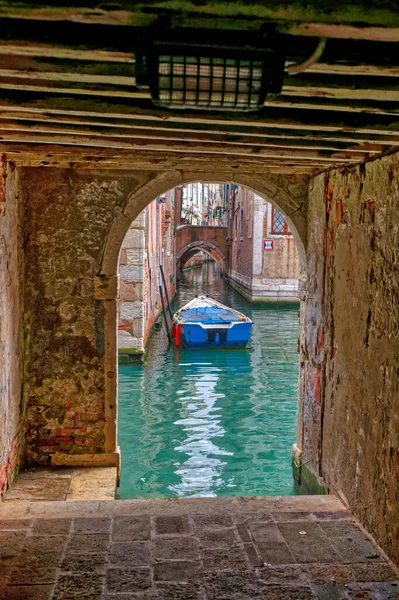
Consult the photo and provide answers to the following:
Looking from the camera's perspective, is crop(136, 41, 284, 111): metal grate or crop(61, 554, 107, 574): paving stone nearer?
crop(136, 41, 284, 111): metal grate

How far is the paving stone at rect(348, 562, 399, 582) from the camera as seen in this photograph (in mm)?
3070

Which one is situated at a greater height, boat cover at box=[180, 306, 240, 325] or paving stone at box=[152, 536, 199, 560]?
paving stone at box=[152, 536, 199, 560]

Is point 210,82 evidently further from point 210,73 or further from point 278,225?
point 278,225

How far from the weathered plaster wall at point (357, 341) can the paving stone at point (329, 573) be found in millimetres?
277

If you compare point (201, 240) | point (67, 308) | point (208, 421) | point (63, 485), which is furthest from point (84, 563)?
point (201, 240)

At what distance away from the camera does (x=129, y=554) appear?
3.30 m

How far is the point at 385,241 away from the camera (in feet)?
11.1

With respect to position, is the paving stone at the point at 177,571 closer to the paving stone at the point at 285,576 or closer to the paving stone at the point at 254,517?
the paving stone at the point at 285,576

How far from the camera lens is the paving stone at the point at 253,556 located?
3.21 m

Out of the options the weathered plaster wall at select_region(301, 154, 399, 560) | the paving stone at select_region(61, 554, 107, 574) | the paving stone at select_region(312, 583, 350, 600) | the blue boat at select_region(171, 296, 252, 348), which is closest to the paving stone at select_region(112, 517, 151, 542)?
the paving stone at select_region(61, 554, 107, 574)

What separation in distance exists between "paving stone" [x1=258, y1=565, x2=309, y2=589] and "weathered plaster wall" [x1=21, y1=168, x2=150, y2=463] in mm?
2470

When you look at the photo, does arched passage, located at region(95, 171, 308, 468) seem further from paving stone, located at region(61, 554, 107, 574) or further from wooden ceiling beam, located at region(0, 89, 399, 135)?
wooden ceiling beam, located at region(0, 89, 399, 135)

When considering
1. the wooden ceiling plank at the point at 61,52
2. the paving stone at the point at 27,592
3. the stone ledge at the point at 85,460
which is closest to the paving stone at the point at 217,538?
the paving stone at the point at 27,592

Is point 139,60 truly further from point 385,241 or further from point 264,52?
point 385,241
